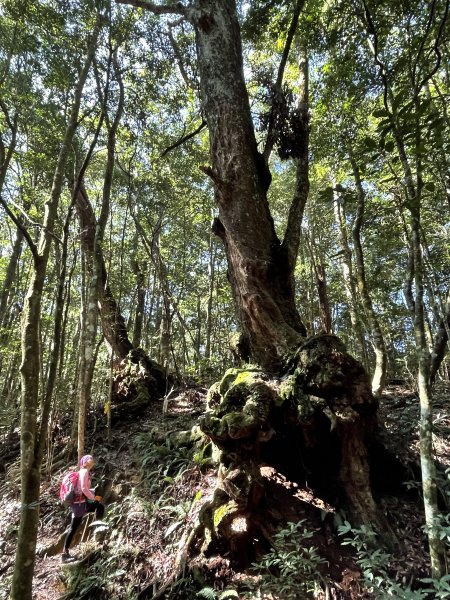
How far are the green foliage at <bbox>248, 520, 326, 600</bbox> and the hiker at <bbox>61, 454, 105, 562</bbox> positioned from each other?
262 centimetres

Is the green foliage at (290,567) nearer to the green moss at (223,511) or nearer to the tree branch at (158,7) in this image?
the green moss at (223,511)

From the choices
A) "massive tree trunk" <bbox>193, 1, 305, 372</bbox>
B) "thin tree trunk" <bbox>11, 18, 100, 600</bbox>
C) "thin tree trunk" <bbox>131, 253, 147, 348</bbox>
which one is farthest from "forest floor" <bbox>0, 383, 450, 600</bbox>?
"thin tree trunk" <bbox>131, 253, 147, 348</bbox>

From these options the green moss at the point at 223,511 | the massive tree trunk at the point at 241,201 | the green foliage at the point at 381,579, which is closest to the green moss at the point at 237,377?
the massive tree trunk at the point at 241,201

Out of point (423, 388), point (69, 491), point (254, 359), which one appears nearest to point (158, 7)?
point (254, 359)

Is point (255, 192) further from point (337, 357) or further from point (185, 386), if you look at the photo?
point (185, 386)

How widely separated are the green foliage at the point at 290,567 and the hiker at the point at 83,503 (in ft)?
8.61

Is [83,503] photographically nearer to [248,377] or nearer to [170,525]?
[170,525]

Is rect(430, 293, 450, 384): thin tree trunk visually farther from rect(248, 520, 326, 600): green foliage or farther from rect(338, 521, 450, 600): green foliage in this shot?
rect(248, 520, 326, 600): green foliage

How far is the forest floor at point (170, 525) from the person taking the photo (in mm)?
3152

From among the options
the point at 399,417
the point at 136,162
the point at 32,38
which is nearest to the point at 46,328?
the point at 136,162

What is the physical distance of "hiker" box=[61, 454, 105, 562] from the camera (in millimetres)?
4621

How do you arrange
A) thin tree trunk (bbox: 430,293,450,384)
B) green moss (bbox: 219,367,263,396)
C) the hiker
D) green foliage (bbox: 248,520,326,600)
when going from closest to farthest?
green foliage (bbox: 248,520,326,600) → thin tree trunk (bbox: 430,293,450,384) → green moss (bbox: 219,367,263,396) → the hiker

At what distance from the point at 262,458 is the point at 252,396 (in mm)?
767

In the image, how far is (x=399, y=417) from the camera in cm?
530
